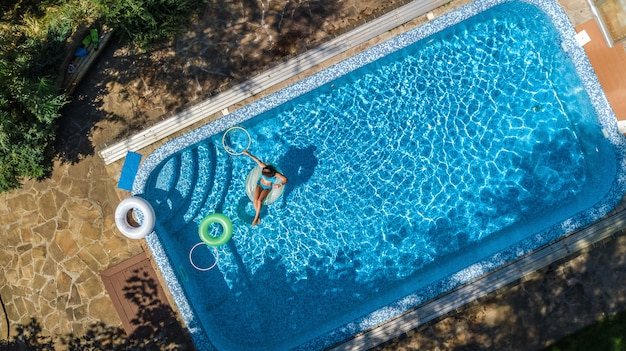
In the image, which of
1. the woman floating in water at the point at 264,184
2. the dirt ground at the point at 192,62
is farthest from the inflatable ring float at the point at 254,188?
the dirt ground at the point at 192,62

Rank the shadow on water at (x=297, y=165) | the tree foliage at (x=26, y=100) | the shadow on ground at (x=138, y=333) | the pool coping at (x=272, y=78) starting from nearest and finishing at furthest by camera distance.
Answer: the tree foliage at (x=26, y=100), the pool coping at (x=272, y=78), the shadow on ground at (x=138, y=333), the shadow on water at (x=297, y=165)

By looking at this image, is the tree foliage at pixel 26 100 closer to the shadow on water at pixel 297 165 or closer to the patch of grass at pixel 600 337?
the shadow on water at pixel 297 165

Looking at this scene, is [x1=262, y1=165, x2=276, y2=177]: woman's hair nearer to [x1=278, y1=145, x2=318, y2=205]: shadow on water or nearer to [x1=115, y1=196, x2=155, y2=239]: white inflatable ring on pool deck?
[x1=278, y1=145, x2=318, y2=205]: shadow on water

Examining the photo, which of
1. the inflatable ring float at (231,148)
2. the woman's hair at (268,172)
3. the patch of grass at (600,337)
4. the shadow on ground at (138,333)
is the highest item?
the inflatable ring float at (231,148)

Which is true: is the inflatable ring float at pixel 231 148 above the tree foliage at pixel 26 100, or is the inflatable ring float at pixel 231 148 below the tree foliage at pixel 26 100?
below

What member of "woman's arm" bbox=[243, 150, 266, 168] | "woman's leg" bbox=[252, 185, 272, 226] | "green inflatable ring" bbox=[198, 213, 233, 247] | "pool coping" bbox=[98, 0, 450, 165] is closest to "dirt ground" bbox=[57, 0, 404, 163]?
"pool coping" bbox=[98, 0, 450, 165]

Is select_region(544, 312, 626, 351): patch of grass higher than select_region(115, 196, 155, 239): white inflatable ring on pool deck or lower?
lower

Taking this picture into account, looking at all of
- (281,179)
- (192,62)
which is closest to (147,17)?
(192,62)
